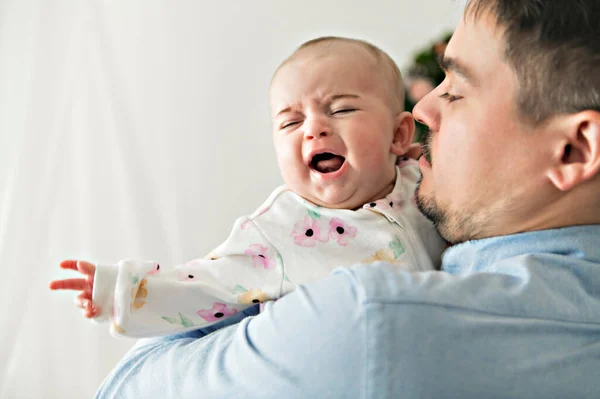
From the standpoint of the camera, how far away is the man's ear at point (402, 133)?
1.37 metres

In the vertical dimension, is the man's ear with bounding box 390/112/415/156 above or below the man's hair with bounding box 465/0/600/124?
below

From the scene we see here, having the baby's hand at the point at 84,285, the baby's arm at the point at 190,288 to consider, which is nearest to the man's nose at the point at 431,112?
the baby's arm at the point at 190,288

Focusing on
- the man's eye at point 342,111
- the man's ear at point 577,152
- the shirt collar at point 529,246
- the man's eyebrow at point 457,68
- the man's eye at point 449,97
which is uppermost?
the man's eyebrow at point 457,68

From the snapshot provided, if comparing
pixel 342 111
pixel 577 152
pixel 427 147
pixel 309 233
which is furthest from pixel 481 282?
pixel 342 111

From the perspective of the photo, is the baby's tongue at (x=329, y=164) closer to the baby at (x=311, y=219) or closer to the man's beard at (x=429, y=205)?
the baby at (x=311, y=219)

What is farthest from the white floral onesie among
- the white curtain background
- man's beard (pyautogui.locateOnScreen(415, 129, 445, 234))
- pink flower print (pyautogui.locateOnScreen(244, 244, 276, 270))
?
the white curtain background

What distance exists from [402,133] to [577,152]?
1.69 ft

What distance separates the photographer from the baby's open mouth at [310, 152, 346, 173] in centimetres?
128

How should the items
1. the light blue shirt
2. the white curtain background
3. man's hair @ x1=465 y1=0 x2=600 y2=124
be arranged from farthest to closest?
the white curtain background → man's hair @ x1=465 y1=0 x2=600 y2=124 → the light blue shirt

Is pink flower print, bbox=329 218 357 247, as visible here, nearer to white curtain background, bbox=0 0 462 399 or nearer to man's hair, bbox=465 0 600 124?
man's hair, bbox=465 0 600 124

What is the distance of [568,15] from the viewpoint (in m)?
0.87

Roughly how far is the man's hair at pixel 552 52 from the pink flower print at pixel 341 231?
1.36 ft

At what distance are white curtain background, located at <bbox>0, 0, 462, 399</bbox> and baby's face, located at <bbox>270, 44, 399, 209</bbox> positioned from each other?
3.12 feet

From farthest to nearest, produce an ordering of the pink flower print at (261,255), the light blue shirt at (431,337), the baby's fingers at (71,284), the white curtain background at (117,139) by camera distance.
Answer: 1. the white curtain background at (117,139)
2. the pink flower print at (261,255)
3. the baby's fingers at (71,284)
4. the light blue shirt at (431,337)
